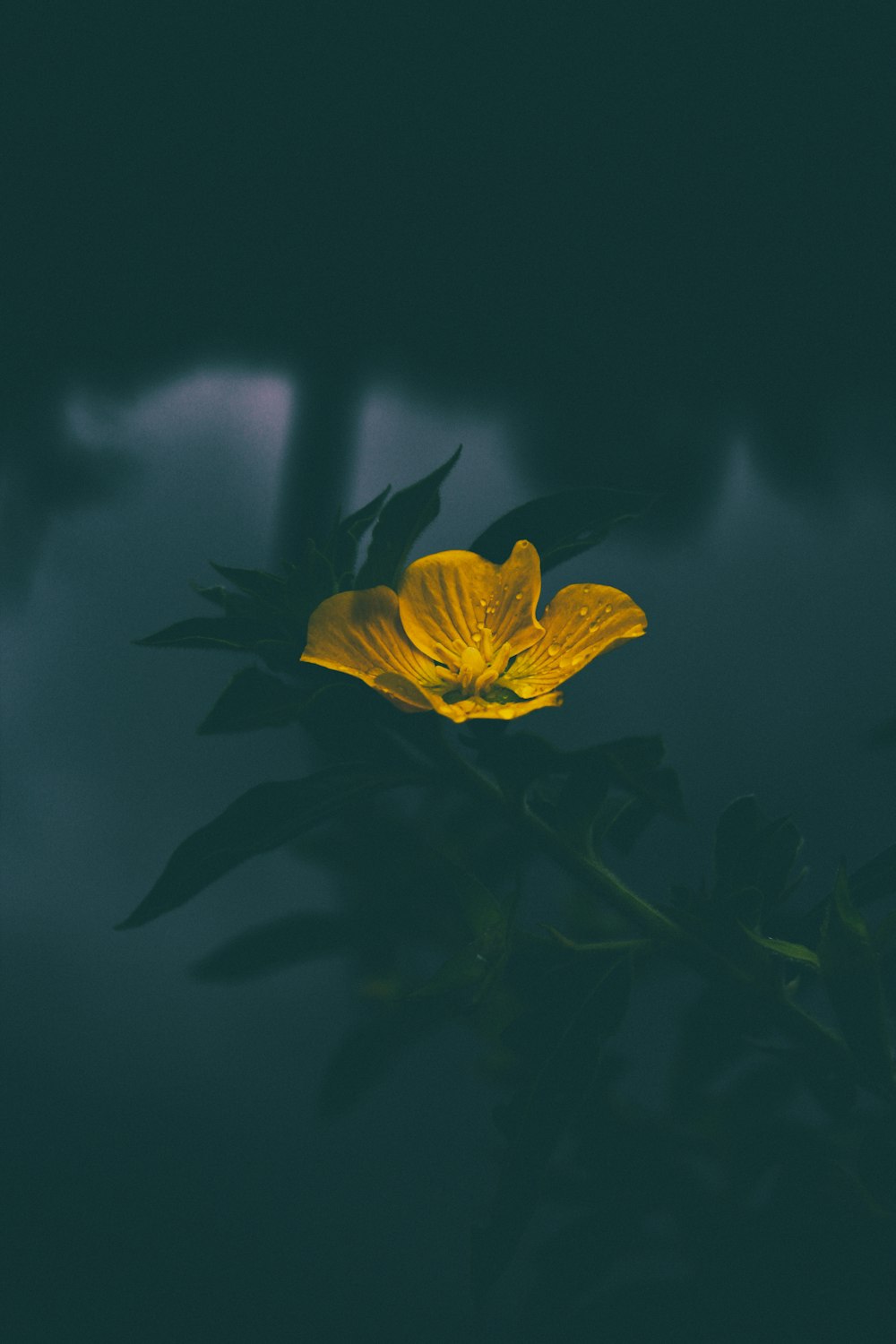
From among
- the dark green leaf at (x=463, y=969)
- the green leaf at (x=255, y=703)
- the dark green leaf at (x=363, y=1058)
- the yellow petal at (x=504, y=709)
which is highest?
the yellow petal at (x=504, y=709)

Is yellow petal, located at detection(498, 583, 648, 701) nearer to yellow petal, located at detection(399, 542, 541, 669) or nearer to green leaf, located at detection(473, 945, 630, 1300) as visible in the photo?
yellow petal, located at detection(399, 542, 541, 669)

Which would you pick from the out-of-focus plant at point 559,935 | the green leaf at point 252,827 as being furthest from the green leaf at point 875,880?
the green leaf at point 252,827

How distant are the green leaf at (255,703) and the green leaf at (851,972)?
211 millimetres

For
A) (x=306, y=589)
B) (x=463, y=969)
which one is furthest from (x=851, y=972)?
(x=306, y=589)

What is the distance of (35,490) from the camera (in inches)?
39.4

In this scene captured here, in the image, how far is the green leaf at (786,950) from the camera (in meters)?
0.41

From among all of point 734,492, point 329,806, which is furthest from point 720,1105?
point 734,492

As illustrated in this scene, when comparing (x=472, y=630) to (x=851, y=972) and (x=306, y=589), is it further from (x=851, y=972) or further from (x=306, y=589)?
(x=851, y=972)

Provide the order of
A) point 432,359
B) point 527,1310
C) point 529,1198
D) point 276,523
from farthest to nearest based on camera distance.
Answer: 1. point 432,359
2. point 276,523
3. point 527,1310
4. point 529,1198

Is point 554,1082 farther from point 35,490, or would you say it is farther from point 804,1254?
point 35,490

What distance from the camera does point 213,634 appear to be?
389 mm

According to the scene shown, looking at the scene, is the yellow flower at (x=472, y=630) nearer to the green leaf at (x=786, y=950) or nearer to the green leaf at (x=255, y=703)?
the green leaf at (x=255, y=703)

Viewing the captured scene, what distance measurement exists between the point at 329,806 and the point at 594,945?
4.7 inches

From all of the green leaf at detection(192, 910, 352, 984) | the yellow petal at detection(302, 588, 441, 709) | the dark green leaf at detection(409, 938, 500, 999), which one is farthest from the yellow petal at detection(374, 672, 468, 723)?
the green leaf at detection(192, 910, 352, 984)
